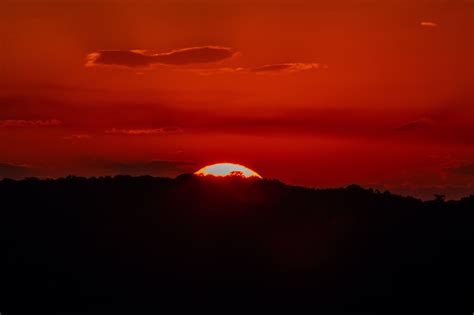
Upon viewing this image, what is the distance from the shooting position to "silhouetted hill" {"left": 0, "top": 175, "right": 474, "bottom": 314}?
47.2m

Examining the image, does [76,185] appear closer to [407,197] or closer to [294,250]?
[294,250]

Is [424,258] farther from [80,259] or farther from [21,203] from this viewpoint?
[21,203]

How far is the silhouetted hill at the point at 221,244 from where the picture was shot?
47188 millimetres

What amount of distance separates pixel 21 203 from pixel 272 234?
12.1 meters

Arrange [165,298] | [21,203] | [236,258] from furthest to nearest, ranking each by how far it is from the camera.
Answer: [21,203]
[236,258]
[165,298]

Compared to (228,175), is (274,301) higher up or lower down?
lower down

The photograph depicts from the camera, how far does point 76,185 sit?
5494 centimetres

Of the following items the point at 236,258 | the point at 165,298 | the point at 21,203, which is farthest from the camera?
the point at 21,203

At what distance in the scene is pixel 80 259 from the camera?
4891 cm

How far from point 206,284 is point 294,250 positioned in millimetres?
4850

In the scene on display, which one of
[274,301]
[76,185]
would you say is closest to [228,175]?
[76,185]

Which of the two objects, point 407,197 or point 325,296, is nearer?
point 325,296

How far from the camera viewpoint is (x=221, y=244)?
50406mm

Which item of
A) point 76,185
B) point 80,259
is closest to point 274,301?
point 80,259
